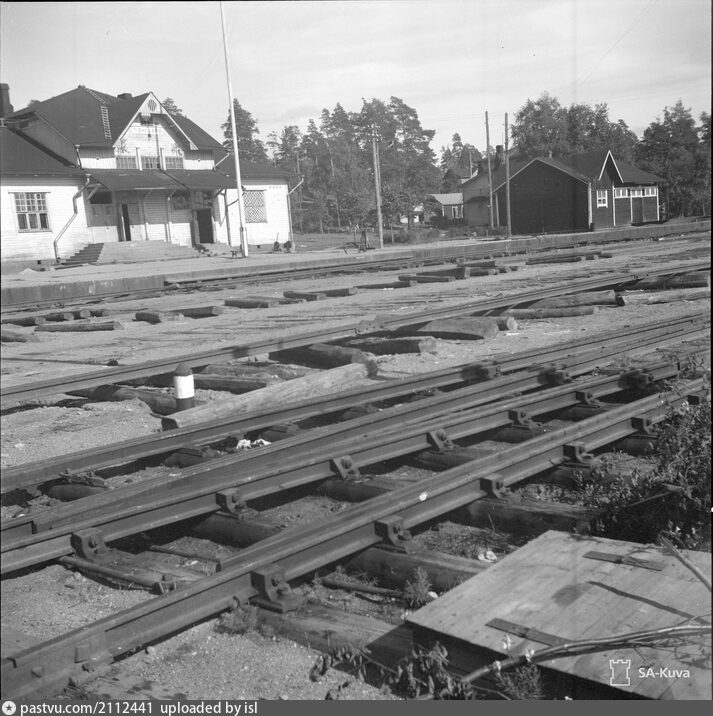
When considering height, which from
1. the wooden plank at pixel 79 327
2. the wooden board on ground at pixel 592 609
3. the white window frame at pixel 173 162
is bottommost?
the wooden board on ground at pixel 592 609

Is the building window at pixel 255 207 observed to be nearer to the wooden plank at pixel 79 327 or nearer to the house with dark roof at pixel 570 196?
the wooden plank at pixel 79 327

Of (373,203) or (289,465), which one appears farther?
(373,203)

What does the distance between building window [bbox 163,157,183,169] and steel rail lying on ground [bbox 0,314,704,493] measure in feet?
6.57

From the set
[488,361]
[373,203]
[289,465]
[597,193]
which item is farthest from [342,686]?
[597,193]

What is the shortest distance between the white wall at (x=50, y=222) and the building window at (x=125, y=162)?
409 mm

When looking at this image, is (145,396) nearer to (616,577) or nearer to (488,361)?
(488,361)

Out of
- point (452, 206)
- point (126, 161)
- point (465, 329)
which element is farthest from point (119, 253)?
point (452, 206)

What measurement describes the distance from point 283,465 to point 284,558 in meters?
1.28

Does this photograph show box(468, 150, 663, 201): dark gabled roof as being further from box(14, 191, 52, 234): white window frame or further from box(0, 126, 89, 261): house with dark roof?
box(14, 191, 52, 234): white window frame

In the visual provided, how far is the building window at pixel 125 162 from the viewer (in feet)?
16.8

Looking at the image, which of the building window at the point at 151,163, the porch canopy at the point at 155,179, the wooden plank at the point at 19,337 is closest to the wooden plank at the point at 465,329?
the porch canopy at the point at 155,179

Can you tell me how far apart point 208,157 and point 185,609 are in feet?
12.8

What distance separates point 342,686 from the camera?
323 centimetres

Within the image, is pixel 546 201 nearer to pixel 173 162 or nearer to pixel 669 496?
pixel 173 162
